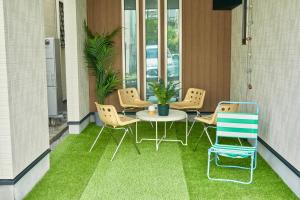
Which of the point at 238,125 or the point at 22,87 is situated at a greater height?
the point at 22,87

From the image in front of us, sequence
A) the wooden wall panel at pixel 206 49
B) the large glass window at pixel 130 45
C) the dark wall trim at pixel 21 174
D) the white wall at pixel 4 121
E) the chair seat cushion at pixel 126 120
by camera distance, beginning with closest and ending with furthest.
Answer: the white wall at pixel 4 121 < the dark wall trim at pixel 21 174 < the chair seat cushion at pixel 126 120 < the wooden wall panel at pixel 206 49 < the large glass window at pixel 130 45

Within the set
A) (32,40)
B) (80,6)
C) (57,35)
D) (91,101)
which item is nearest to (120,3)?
(80,6)

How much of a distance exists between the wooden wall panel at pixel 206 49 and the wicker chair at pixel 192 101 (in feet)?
2.12

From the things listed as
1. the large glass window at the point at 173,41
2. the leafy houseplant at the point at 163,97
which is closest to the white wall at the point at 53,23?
the large glass window at the point at 173,41

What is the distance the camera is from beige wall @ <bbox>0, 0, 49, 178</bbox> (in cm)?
399

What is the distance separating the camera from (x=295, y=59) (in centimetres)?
442

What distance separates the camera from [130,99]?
8.17 meters

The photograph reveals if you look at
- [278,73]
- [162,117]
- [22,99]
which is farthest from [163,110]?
[22,99]

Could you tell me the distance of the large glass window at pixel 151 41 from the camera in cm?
855

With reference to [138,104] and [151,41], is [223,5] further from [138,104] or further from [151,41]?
[138,104]

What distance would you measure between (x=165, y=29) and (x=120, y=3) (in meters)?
1.17

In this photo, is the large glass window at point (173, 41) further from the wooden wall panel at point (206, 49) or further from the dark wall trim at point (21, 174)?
the dark wall trim at point (21, 174)

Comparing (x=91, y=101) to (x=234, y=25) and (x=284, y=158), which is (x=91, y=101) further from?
(x=284, y=158)

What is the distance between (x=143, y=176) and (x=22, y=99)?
185 centimetres
